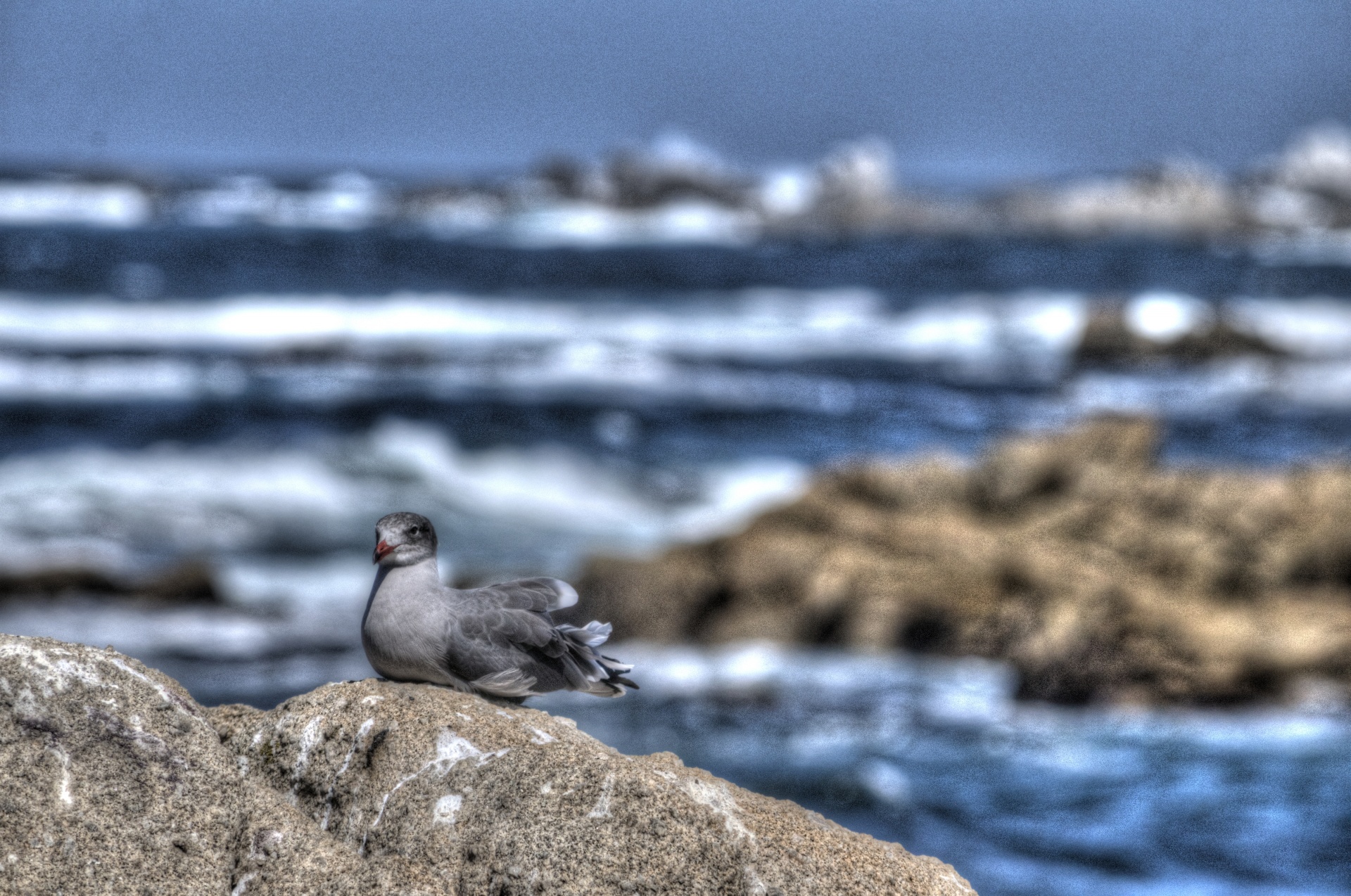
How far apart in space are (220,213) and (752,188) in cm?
1715

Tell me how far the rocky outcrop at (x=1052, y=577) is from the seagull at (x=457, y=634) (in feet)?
17.3

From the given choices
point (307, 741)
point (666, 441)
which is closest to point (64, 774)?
point (307, 741)

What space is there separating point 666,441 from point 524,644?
12560mm

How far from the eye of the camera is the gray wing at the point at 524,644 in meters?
2.71

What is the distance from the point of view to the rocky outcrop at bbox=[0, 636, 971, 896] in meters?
2.21

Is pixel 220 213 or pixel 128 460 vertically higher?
pixel 220 213

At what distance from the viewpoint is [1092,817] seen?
20.6 feet

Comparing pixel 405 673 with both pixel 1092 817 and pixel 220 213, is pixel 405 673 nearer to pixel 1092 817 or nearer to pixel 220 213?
pixel 1092 817

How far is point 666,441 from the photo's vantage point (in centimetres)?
1532

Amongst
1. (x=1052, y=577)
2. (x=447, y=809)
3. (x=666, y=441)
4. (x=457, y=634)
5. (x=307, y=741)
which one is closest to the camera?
(x=447, y=809)

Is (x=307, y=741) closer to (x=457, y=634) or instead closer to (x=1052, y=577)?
(x=457, y=634)

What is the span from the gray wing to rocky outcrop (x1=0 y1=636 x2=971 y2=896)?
22 centimetres

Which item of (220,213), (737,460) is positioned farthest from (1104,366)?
(220,213)

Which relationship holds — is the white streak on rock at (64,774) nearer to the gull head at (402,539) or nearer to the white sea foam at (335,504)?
the gull head at (402,539)
